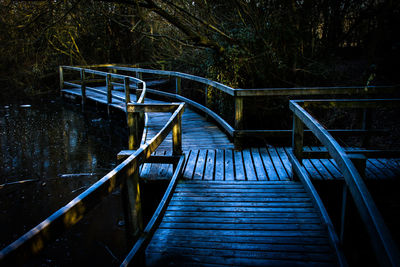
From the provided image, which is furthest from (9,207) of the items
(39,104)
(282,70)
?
(39,104)

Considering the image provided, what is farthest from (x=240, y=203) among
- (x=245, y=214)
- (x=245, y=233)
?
(x=245, y=233)

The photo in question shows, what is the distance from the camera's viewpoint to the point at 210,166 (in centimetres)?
493

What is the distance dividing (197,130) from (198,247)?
4694 millimetres

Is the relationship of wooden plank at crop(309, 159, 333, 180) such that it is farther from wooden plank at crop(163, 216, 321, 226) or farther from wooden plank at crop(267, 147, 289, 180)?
wooden plank at crop(163, 216, 321, 226)

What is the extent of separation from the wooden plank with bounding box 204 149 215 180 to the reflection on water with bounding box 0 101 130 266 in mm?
1611

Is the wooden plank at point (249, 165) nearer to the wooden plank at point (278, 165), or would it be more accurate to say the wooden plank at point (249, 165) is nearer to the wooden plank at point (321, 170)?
the wooden plank at point (278, 165)

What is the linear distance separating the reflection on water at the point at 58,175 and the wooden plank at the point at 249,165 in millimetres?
2084

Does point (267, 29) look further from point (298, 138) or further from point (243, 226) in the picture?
point (243, 226)

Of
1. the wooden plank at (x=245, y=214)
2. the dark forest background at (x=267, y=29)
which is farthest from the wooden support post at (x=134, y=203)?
the dark forest background at (x=267, y=29)

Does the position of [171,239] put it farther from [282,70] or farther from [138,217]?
[282,70]

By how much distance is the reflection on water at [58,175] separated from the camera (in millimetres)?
4742

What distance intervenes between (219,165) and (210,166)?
15cm

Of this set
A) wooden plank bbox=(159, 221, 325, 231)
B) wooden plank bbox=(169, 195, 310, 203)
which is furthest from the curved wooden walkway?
wooden plank bbox=(159, 221, 325, 231)

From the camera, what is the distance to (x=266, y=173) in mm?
4602
